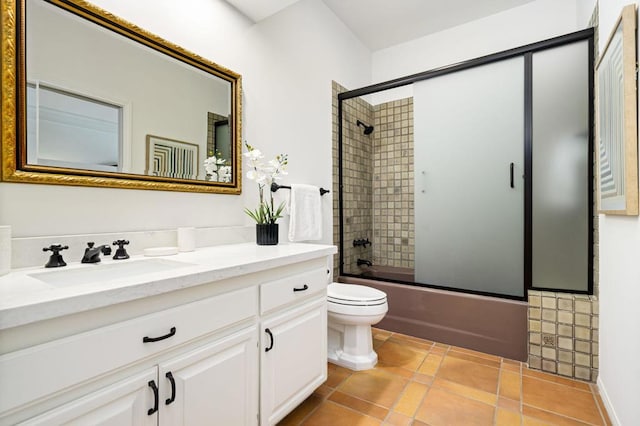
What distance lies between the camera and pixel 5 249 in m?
0.96

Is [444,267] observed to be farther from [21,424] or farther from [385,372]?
[21,424]

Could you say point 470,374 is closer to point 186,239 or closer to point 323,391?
point 323,391

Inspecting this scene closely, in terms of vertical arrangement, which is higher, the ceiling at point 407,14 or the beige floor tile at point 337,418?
the ceiling at point 407,14

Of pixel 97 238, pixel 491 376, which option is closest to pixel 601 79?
pixel 491 376

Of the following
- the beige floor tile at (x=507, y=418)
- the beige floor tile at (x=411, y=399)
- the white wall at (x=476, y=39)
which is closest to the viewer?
the beige floor tile at (x=507, y=418)

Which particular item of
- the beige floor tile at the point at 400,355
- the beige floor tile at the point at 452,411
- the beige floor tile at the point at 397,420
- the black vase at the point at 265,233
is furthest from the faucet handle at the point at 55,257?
the beige floor tile at the point at 400,355

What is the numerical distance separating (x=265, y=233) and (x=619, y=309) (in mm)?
1781

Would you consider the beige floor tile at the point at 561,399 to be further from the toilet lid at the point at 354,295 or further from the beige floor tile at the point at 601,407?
the toilet lid at the point at 354,295

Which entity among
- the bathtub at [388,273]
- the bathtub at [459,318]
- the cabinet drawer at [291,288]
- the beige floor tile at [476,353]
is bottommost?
the beige floor tile at [476,353]

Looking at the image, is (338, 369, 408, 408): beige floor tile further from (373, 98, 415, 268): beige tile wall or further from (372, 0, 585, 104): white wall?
(372, 0, 585, 104): white wall

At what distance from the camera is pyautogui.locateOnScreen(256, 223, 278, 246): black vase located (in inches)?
69.8

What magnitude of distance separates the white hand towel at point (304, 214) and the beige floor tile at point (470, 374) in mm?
1243

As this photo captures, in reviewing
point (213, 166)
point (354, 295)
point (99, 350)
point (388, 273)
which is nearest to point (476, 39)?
point (388, 273)

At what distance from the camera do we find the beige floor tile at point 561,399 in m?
1.52
